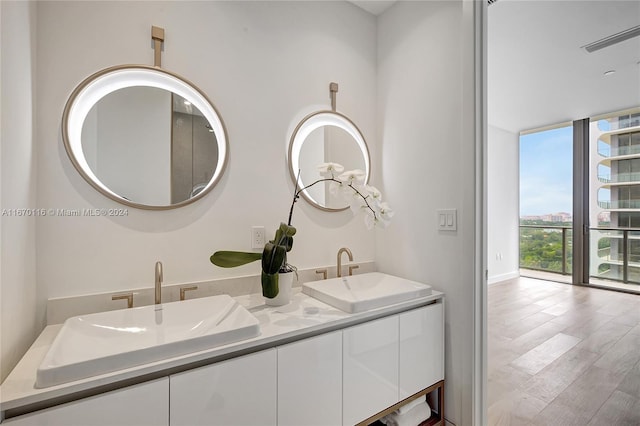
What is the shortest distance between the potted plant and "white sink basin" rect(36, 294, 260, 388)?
6.6 inches

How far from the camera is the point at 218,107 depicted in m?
1.46

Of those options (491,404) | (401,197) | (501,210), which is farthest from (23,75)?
(501,210)

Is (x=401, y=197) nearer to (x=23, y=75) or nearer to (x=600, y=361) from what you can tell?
(x=23, y=75)

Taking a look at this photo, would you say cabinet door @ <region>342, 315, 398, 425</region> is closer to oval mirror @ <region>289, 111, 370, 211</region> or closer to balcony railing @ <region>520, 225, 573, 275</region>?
oval mirror @ <region>289, 111, 370, 211</region>

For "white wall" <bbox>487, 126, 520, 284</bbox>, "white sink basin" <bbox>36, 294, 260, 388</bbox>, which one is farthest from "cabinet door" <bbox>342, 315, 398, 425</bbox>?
"white wall" <bbox>487, 126, 520, 284</bbox>

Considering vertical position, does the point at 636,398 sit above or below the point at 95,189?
below

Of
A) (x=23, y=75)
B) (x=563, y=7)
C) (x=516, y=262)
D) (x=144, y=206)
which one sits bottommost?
(x=516, y=262)

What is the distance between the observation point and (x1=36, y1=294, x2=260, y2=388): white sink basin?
77 centimetres

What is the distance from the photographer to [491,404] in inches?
71.0

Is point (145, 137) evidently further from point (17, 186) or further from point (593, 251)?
point (593, 251)

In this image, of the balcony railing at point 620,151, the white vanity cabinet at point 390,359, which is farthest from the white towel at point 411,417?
the balcony railing at point 620,151


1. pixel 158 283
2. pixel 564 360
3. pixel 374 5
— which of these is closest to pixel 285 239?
pixel 158 283

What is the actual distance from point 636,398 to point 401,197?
1.94 metres

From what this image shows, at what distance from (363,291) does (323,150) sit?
2.85 feet
